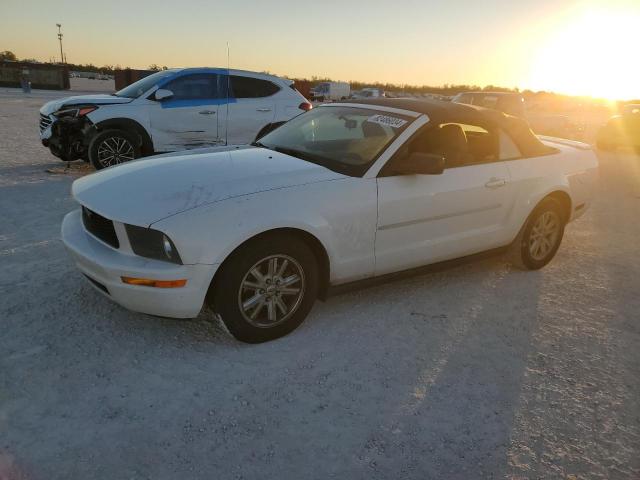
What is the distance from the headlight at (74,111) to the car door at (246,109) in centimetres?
197

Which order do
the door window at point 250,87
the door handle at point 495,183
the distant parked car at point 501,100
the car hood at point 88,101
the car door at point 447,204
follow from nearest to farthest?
the car door at point 447,204 < the door handle at point 495,183 < the car hood at point 88,101 < the door window at point 250,87 < the distant parked car at point 501,100

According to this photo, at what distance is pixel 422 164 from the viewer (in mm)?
3455

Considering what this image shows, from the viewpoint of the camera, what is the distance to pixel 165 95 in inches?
304

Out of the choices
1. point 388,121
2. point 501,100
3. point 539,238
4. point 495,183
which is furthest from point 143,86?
point 501,100

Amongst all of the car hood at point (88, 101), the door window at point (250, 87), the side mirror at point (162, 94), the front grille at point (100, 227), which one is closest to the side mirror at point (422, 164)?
the front grille at point (100, 227)

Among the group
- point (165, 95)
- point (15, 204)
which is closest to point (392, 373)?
point (15, 204)

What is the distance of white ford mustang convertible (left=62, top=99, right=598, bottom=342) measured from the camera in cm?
288

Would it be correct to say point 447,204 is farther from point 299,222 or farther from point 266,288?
point 266,288

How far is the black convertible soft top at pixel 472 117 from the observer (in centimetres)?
394

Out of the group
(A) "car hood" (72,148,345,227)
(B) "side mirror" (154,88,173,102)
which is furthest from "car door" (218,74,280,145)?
(A) "car hood" (72,148,345,227)

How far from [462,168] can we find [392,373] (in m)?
1.80

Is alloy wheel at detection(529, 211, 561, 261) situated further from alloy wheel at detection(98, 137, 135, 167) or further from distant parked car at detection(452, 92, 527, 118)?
distant parked car at detection(452, 92, 527, 118)

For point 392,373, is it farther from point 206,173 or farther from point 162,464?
point 206,173

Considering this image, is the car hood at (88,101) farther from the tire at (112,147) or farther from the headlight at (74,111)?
the tire at (112,147)
